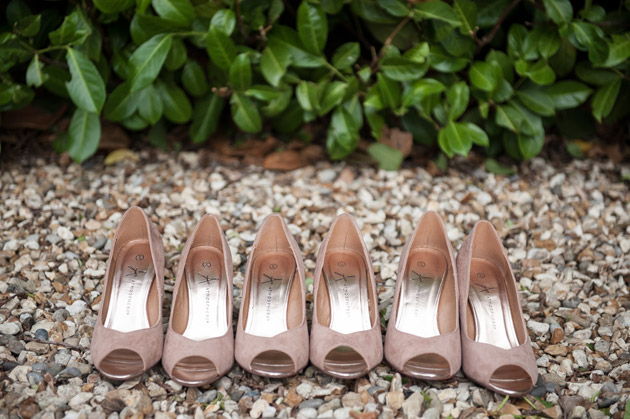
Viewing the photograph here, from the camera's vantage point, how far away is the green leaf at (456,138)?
92.0 inches

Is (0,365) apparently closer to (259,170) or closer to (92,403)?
(92,403)

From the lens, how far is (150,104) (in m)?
2.40

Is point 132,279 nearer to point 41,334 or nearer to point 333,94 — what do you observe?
point 41,334

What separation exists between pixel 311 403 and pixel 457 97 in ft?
4.61

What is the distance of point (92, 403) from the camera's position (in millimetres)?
1539

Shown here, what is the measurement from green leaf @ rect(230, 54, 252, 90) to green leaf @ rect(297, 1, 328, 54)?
25 centimetres

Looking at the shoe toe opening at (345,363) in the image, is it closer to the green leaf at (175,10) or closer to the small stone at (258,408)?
the small stone at (258,408)

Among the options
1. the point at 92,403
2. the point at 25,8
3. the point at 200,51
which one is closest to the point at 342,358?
the point at 92,403

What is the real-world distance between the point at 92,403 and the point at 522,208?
1799mm

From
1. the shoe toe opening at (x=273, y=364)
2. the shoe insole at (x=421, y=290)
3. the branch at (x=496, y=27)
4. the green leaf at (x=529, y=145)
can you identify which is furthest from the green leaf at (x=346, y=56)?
the shoe toe opening at (x=273, y=364)

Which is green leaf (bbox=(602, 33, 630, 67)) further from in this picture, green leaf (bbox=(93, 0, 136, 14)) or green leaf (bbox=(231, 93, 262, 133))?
green leaf (bbox=(93, 0, 136, 14))

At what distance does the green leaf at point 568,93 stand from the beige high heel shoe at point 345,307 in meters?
1.20

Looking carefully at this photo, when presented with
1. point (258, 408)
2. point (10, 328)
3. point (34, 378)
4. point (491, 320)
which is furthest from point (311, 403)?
point (10, 328)

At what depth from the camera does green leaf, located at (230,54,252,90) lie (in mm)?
2244
